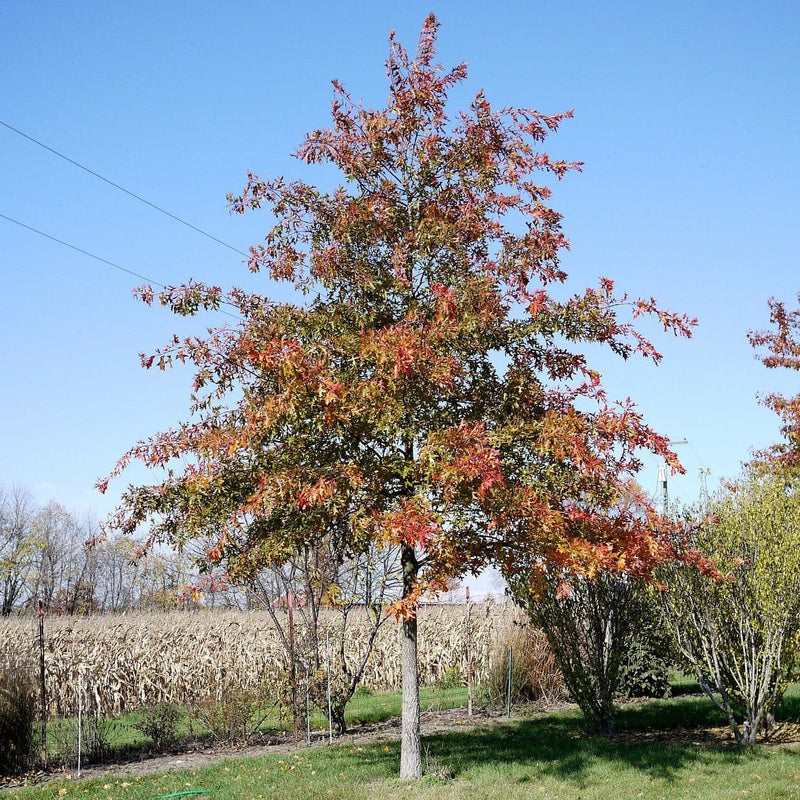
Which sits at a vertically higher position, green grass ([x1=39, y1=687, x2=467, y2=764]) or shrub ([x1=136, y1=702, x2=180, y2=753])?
shrub ([x1=136, y1=702, x2=180, y2=753])

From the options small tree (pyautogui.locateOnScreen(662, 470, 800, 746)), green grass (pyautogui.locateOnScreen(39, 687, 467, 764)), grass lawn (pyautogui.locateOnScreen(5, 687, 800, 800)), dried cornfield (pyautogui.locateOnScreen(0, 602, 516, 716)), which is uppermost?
small tree (pyautogui.locateOnScreen(662, 470, 800, 746))

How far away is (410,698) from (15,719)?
5.12 meters

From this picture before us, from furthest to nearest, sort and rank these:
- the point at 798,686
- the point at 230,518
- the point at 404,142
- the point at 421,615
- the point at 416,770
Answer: the point at 421,615 → the point at 798,686 → the point at 404,142 → the point at 416,770 → the point at 230,518

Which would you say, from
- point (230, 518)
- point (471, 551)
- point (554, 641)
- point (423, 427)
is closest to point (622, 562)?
point (471, 551)

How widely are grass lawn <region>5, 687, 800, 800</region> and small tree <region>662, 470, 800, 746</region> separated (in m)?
0.80

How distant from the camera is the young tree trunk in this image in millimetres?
8562

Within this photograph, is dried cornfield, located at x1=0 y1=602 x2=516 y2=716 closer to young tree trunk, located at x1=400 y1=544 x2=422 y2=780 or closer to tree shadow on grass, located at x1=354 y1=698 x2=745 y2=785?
tree shadow on grass, located at x1=354 y1=698 x2=745 y2=785

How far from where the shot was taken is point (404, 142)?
9.07 m

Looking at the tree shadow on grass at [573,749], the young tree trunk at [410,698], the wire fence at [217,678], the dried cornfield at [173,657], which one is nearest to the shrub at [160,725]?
the wire fence at [217,678]

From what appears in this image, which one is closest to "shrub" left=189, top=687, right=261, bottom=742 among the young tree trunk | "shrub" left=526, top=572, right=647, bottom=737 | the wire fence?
the wire fence

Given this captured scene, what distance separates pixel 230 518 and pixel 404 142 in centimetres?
445

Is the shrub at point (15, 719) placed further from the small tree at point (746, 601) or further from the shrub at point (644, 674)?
the shrub at point (644, 674)

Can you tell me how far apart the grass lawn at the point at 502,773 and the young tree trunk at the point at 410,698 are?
0.69 ft

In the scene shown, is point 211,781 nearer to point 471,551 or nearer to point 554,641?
point 471,551
